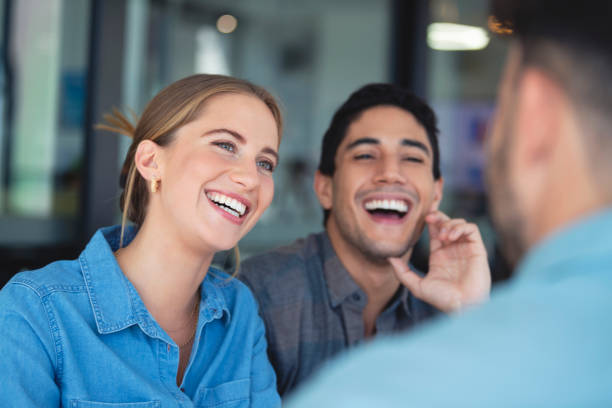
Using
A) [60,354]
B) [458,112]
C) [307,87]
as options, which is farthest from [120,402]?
[307,87]

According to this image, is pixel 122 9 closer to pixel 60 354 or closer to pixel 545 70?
pixel 60 354

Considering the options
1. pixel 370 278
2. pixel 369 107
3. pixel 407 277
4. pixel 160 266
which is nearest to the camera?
pixel 160 266

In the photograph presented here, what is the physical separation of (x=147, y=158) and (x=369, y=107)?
93 cm

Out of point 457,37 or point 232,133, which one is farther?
point 457,37

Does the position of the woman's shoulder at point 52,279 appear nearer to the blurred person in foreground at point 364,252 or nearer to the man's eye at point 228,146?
the man's eye at point 228,146

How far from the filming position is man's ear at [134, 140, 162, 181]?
1589mm

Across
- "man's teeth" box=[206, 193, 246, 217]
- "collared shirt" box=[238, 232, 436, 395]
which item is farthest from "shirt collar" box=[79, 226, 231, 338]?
"collared shirt" box=[238, 232, 436, 395]

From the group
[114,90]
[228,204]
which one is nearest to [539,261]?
[228,204]

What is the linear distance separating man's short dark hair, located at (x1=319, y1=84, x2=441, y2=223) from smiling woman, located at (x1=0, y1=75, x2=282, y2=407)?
52 cm

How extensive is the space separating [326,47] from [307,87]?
0.67 metres

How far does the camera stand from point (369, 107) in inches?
88.1

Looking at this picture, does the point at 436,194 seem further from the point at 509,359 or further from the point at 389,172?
the point at 509,359

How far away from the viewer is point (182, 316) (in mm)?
1643

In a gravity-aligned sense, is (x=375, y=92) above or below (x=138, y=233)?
above
